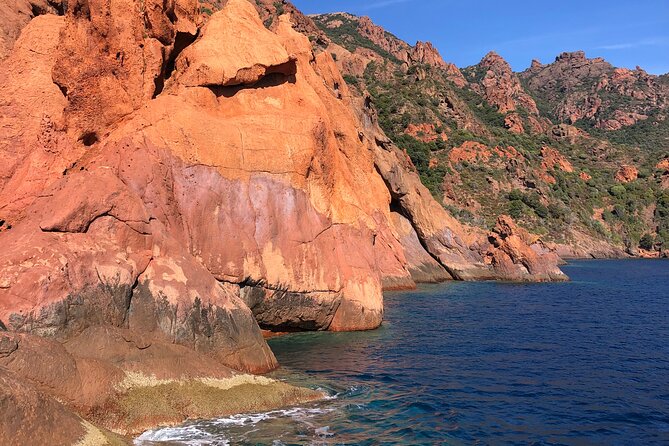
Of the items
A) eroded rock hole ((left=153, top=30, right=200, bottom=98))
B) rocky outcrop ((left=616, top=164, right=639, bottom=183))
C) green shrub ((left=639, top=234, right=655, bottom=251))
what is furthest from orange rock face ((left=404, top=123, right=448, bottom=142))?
eroded rock hole ((left=153, top=30, right=200, bottom=98))

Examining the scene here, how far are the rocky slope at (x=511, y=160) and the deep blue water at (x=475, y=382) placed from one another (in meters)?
44.2

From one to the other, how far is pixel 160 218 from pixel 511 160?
89.4 meters

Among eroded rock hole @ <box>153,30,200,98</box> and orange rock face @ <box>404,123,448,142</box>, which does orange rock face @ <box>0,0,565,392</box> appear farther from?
orange rock face @ <box>404,123,448,142</box>

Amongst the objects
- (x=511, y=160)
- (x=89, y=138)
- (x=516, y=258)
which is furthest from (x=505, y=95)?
(x=89, y=138)

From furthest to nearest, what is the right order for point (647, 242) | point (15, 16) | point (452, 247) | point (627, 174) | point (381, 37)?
point (381, 37), point (627, 174), point (647, 242), point (452, 247), point (15, 16)

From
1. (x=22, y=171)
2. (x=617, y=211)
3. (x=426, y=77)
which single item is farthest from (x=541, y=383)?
(x=617, y=211)

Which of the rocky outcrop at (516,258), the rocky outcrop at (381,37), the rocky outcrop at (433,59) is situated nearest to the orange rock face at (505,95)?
the rocky outcrop at (433,59)

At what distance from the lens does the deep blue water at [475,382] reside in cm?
1225

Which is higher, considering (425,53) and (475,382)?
(425,53)

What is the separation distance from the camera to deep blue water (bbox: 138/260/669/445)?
40.2ft

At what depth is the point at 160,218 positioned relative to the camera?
57.0 feet

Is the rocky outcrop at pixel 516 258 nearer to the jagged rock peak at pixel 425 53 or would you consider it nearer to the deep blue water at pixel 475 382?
the deep blue water at pixel 475 382

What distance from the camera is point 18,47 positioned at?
19.5 meters

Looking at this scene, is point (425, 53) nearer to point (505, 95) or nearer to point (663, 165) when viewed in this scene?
point (505, 95)
